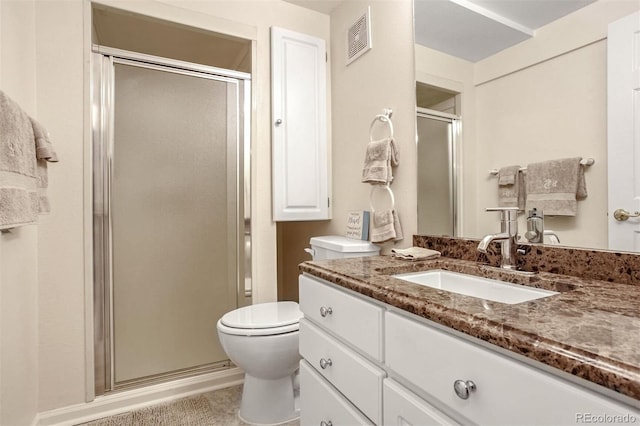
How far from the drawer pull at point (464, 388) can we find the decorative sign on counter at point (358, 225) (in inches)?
49.4

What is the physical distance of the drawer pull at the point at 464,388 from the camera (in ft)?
1.96

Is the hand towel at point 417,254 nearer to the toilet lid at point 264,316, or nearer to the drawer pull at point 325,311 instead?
the drawer pull at point 325,311

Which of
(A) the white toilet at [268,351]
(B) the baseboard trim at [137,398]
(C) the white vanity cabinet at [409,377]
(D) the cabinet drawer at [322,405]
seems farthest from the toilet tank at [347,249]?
(B) the baseboard trim at [137,398]

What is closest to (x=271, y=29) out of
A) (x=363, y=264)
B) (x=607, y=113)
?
(x=363, y=264)

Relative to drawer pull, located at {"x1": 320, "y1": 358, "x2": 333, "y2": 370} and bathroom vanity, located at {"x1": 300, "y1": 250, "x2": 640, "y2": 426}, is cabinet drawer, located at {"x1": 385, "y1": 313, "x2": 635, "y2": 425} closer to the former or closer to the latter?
bathroom vanity, located at {"x1": 300, "y1": 250, "x2": 640, "y2": 426}

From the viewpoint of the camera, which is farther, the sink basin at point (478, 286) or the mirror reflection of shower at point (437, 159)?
the mirror reflection of shower at point (437, 159)

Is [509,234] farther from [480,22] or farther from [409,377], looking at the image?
[480,22]

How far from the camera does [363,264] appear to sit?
123 centimetres

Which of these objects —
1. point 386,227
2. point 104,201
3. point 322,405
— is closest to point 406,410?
point 322,405

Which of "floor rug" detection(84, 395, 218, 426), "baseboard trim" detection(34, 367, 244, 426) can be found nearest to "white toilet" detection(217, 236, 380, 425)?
"floor rug" detection(84, 395, 218, 426)

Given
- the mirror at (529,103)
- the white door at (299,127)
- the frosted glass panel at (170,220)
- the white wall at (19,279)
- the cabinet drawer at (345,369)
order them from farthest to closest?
the white door at (299,127) → the frosted glass panel at (170,220) → the white wall at (19,279) → the mirror at (529,103) → the cabinet drawer at (345,369)

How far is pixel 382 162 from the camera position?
1694mm

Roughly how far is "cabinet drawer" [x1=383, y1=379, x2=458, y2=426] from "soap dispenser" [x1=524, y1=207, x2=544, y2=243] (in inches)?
27.2

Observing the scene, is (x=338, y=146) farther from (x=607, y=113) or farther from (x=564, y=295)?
(x=564, y=295)
